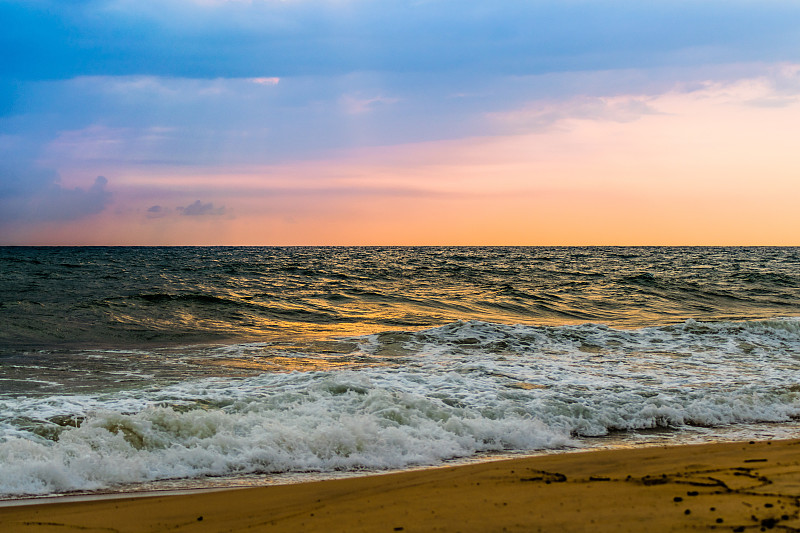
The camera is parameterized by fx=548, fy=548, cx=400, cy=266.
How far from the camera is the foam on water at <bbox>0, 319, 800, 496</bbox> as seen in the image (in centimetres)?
534

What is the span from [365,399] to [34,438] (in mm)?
3589

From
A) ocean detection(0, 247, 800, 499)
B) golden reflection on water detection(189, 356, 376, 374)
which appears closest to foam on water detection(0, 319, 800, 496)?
ocean detection(0, 247, 800, 499)

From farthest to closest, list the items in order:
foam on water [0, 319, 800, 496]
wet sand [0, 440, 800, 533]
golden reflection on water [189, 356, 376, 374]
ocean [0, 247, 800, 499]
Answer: golden reflection on water [189, 356, 376, 374], ocean [0, 247, 800, 499], foam on water [0, 319, 800, 496], wet sand [0, 440, 800, 533]

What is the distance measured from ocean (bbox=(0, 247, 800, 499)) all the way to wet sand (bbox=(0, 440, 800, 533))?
79 cm

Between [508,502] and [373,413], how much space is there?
3015mm

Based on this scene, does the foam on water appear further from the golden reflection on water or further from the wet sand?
the wet sand

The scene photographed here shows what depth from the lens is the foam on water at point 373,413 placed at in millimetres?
5344

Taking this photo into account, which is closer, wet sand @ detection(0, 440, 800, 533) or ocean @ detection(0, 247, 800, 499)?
wet sand @ detection(0, 440, 800, 533)

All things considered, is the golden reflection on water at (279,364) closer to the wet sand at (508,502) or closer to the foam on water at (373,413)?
the foam on water at (373,413)

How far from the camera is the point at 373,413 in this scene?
6551 millimetres

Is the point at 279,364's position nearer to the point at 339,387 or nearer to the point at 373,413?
the point at 339,387

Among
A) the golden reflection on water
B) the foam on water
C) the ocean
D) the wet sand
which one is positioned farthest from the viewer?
the golden reflection on water

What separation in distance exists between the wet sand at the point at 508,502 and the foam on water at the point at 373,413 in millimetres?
793

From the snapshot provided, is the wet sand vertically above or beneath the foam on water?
above
